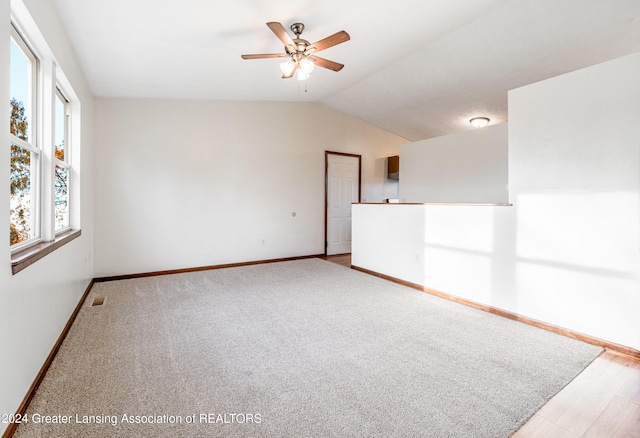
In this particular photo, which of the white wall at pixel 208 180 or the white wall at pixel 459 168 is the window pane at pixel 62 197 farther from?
the white wall at pixel 459 168

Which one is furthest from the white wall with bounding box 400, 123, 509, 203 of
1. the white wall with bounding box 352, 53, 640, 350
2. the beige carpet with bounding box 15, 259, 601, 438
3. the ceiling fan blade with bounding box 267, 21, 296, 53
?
the ceiling fan blade with bounding box 267, 21, 296, 53

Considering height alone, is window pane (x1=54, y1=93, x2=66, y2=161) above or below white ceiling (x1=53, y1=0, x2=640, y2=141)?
below

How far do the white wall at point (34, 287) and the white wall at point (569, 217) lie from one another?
3.65 meters

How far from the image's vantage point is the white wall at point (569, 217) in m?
2.31

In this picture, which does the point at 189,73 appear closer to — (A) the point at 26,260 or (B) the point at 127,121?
(B) the point at 127,121

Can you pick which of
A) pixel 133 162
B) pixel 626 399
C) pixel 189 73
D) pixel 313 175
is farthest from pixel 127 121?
pixel 626 399

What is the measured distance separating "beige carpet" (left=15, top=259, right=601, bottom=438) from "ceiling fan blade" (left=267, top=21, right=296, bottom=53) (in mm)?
2559

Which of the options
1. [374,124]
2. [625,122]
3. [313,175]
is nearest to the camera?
[625,122]

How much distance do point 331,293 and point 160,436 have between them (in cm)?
252

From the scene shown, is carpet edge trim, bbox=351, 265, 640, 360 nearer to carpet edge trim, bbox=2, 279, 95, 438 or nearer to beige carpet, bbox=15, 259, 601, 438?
beige carpet, bbox=15, 259, 601, 438

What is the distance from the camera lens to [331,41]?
2812mm

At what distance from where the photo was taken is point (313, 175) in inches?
245

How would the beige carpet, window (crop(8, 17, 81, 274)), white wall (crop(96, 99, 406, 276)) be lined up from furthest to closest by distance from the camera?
white wall (crop(96, 99, 406, 276)) < window (crop(8, 17, 81, 274)) < the beige carpet

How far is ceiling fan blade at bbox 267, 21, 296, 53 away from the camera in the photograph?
258 centimetres
